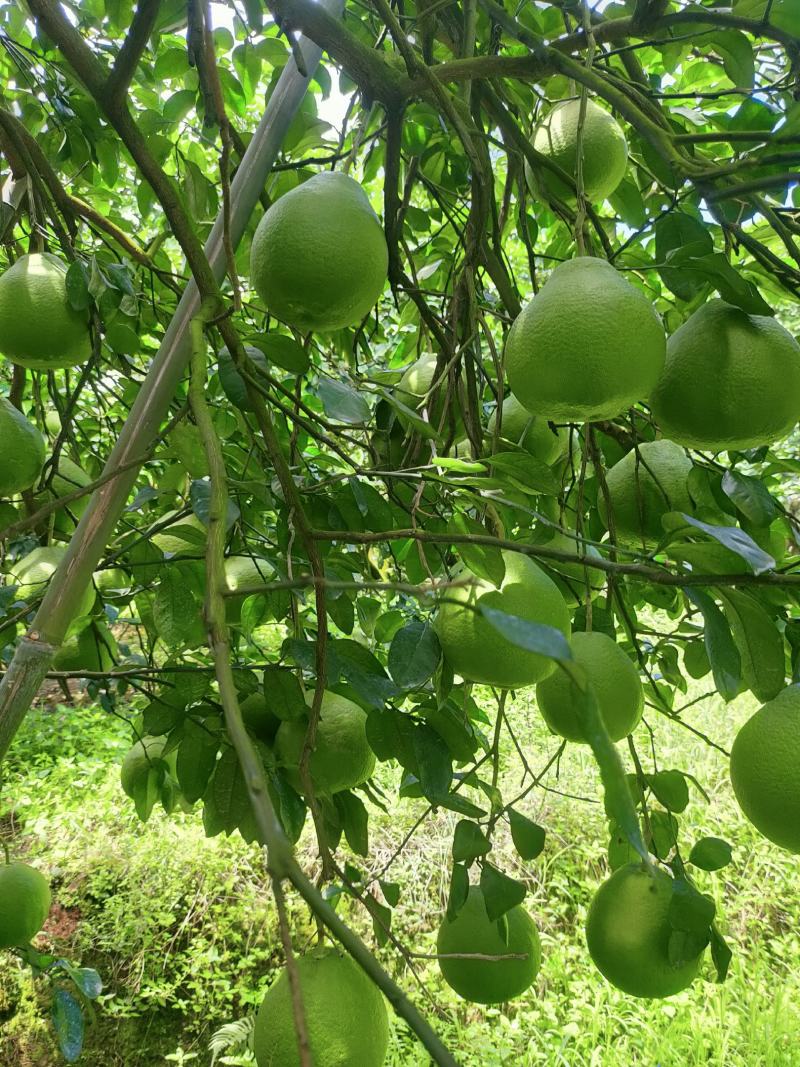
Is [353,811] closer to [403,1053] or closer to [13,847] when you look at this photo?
[403,1053]

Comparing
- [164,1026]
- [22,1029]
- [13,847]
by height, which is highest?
[13,847]

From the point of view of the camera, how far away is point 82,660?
118cm

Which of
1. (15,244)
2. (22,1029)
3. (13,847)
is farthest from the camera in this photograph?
(13,847)

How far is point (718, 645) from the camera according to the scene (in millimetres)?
539

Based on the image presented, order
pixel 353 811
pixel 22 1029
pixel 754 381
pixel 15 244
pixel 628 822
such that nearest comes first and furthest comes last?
1. pixel 628 822
2. pixel 754 381
3. pixel 353 811
4. pixel 15 244
5. pixel 22 1029

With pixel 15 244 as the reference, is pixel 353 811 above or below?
below

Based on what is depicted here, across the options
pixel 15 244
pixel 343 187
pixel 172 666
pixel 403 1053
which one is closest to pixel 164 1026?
pixel 403 1053

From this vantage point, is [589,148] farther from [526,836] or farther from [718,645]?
[526,836]

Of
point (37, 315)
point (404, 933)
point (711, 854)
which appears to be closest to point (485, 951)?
point (711, 854)

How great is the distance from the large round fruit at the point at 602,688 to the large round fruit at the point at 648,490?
0.18 metres

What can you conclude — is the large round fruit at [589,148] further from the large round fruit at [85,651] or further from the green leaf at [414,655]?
the large round fruit at [85,651]

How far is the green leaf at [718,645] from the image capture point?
20.5 inches

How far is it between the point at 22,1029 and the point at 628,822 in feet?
8.86

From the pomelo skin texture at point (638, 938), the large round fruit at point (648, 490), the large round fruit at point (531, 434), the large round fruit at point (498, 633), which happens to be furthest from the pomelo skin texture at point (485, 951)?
the large round fruit at point (531, 434)
